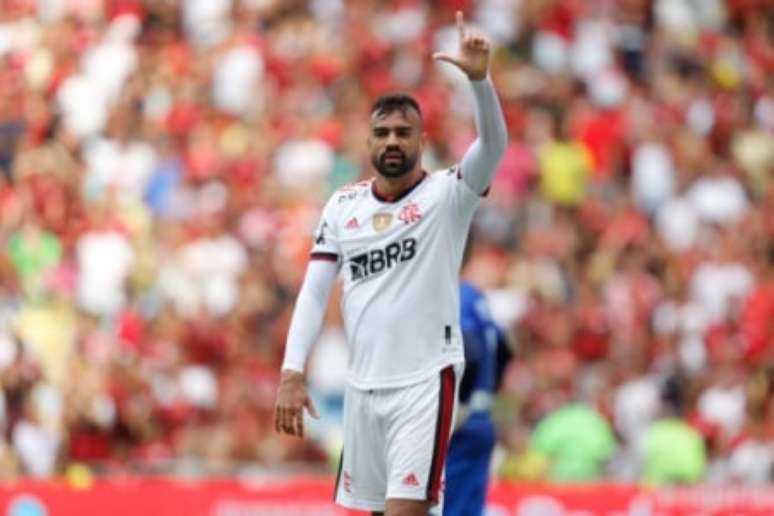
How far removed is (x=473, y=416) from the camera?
45.2 ft

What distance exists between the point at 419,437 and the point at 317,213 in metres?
10.2

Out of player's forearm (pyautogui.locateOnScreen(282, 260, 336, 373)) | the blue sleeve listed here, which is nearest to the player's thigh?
player's forearm (pyautogui.locateOnScreen(282, 260, 336, 373))

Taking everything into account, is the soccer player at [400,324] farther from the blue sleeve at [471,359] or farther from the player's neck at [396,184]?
the blue sleeve at [471,359]

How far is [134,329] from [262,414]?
167 centimetres

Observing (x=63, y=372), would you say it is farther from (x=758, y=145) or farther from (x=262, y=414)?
(x=758, y=145)

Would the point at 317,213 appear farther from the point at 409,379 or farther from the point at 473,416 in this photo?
the point at 409,379

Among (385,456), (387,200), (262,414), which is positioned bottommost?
(385,456)

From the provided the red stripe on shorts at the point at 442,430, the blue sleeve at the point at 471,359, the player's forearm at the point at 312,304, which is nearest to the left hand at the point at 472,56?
the player's forearm at the point at 312,304

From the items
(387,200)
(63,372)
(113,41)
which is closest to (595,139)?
(113,41)

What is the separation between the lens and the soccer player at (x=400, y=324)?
11.4 m

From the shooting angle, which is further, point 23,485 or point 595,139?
point 595,139

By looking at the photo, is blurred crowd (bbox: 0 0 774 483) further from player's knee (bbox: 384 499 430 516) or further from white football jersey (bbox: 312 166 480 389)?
player's knee (bbox: 384 499 430 516)

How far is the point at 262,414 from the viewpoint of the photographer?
18.8 m

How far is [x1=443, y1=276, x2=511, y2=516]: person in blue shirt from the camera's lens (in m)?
13.6
